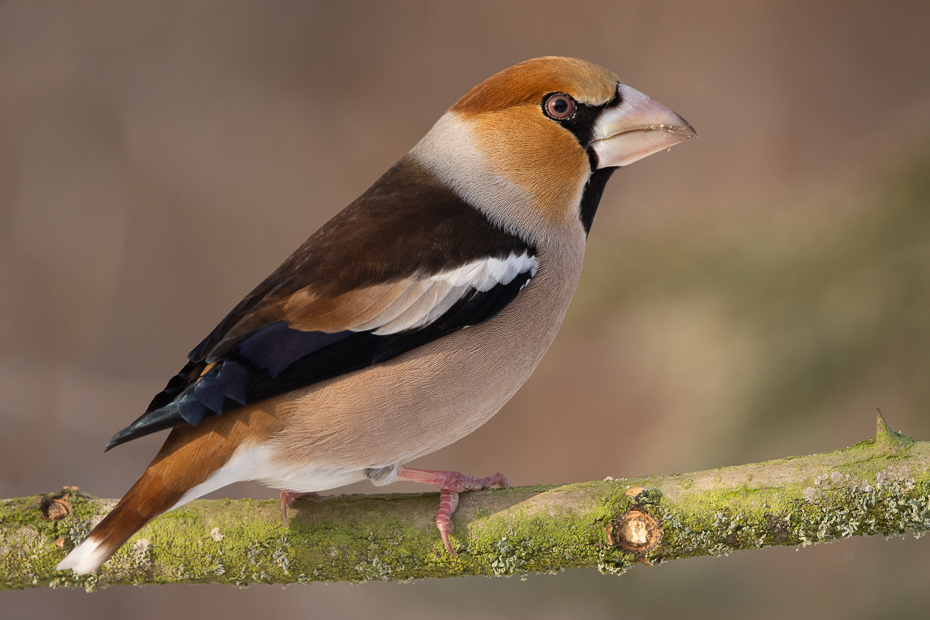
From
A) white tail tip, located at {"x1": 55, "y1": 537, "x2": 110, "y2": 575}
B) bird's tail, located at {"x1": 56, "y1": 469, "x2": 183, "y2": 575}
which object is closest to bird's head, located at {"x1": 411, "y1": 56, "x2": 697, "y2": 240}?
bird's tail, located at {"x1": 56, "y1": 469, "x2": 183, "y2": 575}

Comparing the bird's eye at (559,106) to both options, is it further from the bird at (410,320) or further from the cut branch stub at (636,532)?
the cut branch stub at (636,532)

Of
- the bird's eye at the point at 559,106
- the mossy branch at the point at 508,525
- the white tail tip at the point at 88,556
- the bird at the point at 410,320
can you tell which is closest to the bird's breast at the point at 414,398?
the bird at the point at 410,320

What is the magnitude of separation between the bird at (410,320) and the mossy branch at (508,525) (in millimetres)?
113

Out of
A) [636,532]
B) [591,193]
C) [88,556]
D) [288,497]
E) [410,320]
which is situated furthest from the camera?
[591,193]

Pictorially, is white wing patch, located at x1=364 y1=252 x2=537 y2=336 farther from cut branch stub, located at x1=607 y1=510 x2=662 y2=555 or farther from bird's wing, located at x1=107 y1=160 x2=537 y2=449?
cut branch stub, located at x1=607 y1=510 x2=662 y2=555

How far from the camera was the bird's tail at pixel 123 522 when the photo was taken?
2.12 metres

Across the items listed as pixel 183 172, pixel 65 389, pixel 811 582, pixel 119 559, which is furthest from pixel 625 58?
pixel 119 559

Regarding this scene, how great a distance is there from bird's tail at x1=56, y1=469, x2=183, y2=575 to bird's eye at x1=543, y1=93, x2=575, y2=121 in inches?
61.6

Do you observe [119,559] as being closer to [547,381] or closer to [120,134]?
[547,381]

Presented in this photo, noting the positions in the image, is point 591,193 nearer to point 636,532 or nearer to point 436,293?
point 436,293

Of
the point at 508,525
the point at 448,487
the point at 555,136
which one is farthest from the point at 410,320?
the point at 555,136

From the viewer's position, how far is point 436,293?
95.0 inches

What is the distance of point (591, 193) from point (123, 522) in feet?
5.58

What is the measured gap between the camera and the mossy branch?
2188 mm
